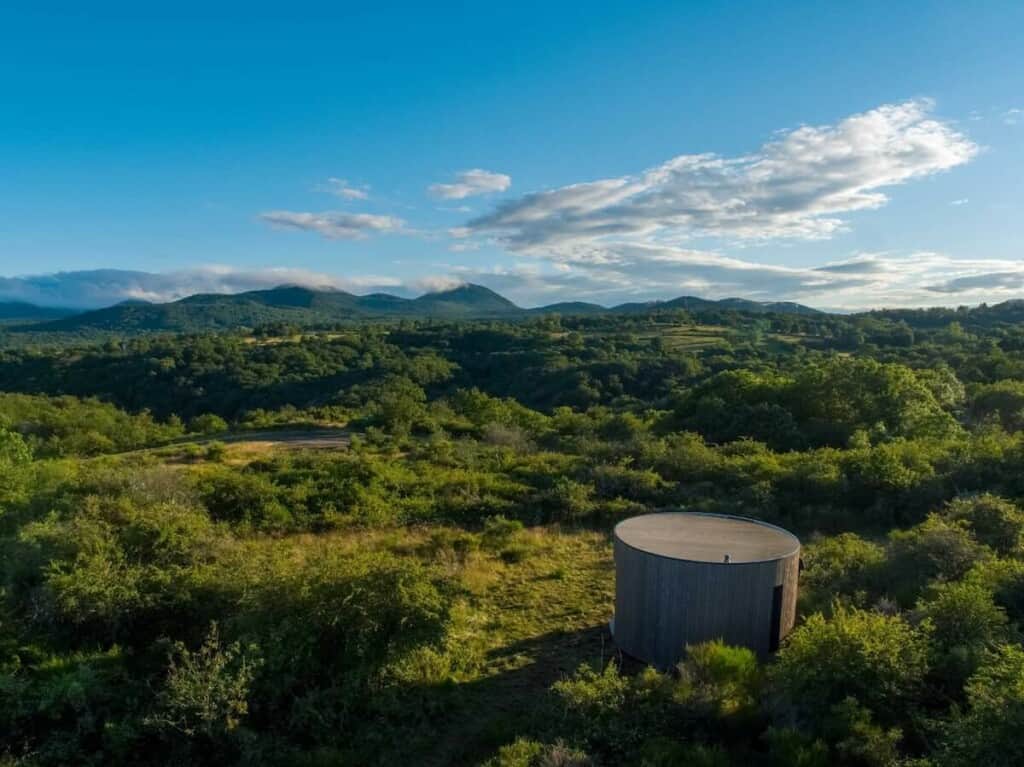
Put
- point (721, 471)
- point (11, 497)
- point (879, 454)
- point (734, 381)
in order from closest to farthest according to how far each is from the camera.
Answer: point (11, 497) < point (879, 454) < point (721, 471) < point (734, 381)

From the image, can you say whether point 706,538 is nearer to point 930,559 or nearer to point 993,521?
point 930,559

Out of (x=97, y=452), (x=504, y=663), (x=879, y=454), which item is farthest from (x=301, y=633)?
(x=97, y=452)

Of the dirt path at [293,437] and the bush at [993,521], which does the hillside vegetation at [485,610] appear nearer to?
the bush at [993,521]

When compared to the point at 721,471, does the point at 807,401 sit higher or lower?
higher

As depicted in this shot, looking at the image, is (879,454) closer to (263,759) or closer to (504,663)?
(504,663)

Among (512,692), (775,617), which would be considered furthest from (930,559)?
(512,692)
